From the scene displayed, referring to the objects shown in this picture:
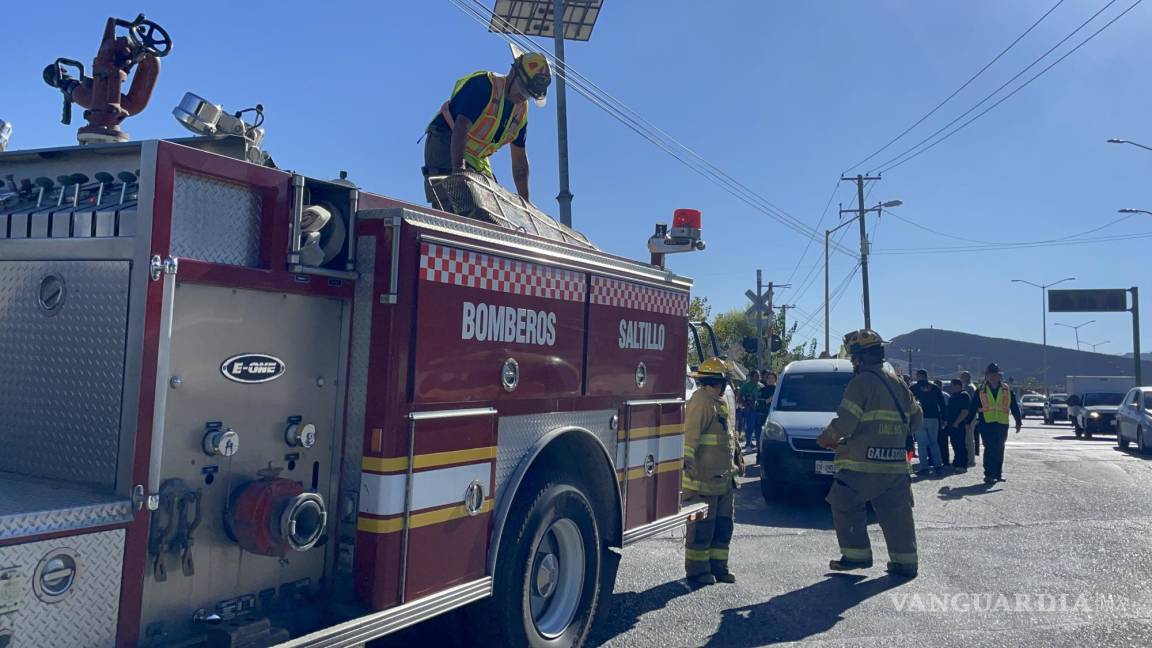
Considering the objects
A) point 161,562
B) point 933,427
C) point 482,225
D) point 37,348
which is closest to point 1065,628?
point 482,225

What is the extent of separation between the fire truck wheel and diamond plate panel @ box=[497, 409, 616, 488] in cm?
25

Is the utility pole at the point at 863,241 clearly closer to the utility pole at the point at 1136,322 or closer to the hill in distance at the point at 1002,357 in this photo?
the utility pole at the point at 1136,322

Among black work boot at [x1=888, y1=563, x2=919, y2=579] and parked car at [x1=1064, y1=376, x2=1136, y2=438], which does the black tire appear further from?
parked car at [x1=1064, y1=376, x2=1136, y2=438]

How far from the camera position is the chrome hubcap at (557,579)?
471cm

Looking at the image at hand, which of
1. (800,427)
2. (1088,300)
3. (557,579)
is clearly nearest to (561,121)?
(800,427)

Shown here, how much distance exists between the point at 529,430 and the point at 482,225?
102cm

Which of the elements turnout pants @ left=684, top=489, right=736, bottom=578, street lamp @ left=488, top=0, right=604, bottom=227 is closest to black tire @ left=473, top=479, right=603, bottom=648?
turnout pants @ left=684, top=489, right=736, bottom=578

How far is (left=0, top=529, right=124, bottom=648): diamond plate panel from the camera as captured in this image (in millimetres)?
2576

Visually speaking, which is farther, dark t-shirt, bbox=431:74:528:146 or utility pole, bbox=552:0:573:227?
utility pole, bbox=552:0:573:227

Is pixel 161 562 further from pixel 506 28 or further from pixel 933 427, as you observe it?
pixel 933 427

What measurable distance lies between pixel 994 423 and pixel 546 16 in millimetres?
9445

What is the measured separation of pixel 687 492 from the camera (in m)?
6.68

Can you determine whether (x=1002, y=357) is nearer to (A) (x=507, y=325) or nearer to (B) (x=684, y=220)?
(B) (x=684, y=220)

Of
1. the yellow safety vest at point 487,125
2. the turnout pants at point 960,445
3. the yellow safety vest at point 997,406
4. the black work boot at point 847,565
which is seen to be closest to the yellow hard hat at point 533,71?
the yellow safety vest at point 487,125
